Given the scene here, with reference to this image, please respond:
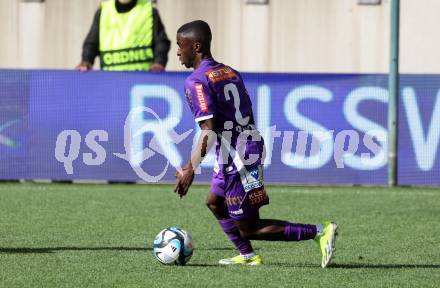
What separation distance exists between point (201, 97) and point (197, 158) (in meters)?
0.42

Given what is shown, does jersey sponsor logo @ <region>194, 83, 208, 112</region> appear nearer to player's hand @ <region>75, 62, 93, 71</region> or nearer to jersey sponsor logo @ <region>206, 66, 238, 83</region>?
jersey sponsor logo @ <region>206, 66, 238, 83</region>

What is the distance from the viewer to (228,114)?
823cm

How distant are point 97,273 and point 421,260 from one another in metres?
2.47

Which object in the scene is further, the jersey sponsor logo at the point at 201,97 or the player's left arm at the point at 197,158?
the jersey sponsor logo at the point at 201,97

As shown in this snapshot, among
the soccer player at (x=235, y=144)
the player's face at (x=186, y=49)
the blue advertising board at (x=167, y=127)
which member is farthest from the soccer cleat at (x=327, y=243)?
the blue advertising board at (x=167, y=127)

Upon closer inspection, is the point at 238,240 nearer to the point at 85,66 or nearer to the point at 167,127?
the point at 167,127

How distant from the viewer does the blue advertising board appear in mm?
14594

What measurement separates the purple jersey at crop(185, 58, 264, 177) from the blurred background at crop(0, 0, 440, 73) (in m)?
9.78

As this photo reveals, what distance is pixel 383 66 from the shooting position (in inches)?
706

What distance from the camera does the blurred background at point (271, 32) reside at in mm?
17984

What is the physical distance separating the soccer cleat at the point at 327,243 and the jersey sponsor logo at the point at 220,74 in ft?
4.15

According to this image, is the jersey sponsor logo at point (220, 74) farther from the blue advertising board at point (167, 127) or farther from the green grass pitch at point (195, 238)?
the blue advertising board at point (167, 127)

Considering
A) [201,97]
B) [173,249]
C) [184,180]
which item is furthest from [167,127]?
[184,180]

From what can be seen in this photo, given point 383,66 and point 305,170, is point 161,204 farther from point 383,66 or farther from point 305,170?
point 383,66
